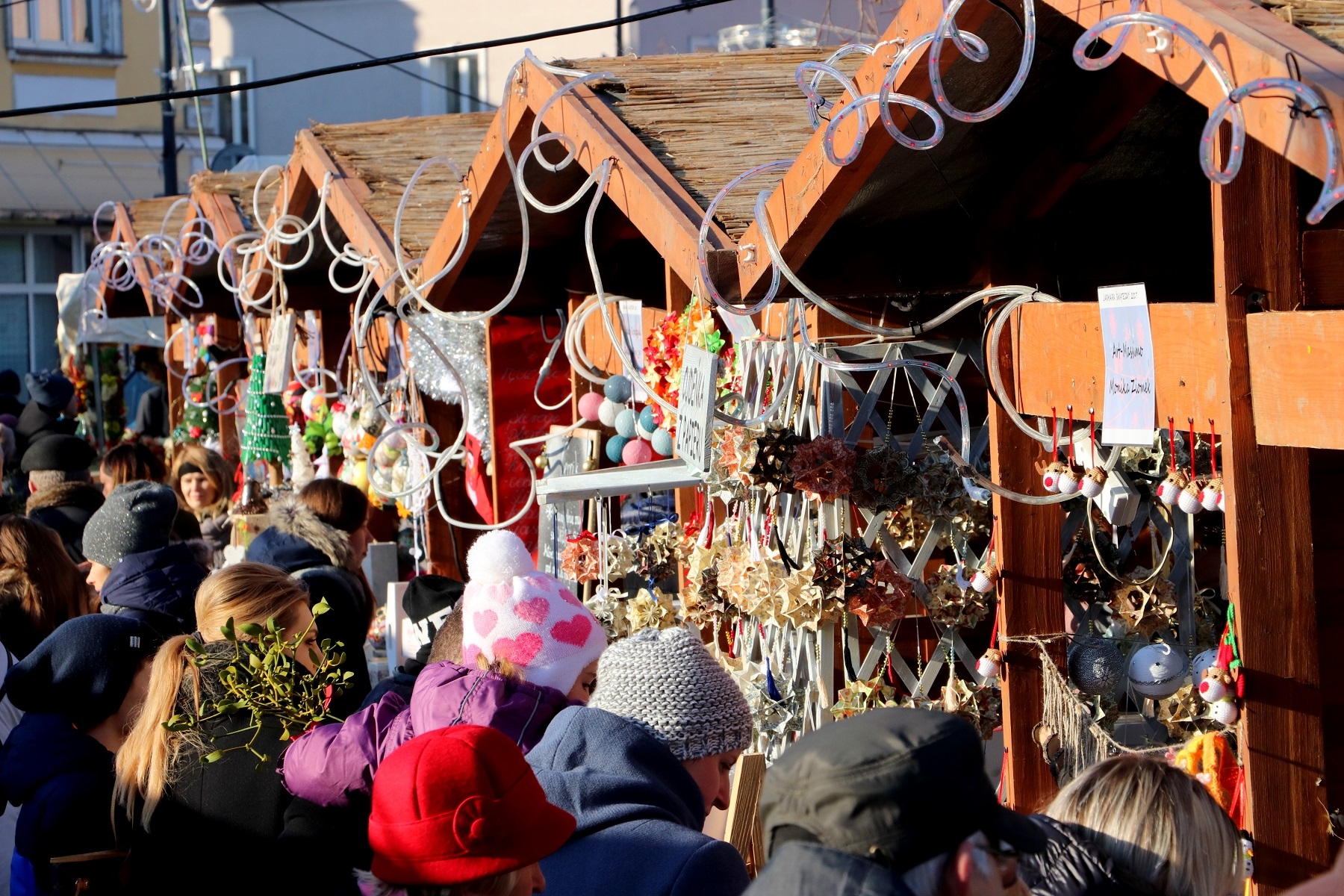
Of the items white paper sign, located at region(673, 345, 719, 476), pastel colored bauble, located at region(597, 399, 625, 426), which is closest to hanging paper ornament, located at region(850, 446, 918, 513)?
white paper sign, located at region(673, 345, 719, 476)

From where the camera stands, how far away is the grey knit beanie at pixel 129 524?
454 cm

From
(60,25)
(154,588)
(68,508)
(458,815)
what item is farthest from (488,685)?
(60,25)

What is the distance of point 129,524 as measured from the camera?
4539 millimetres

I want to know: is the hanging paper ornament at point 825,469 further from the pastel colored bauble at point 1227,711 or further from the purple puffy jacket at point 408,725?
the pastel colored bauble at point 1227,711

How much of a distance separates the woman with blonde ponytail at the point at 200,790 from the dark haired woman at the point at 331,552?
4.13 feet

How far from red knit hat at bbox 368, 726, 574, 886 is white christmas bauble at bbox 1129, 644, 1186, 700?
1923 mm

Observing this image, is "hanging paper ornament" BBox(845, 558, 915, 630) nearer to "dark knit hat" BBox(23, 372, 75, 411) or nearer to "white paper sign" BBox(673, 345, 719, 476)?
"white paper sign" BBox(673, 345, 719, 476)

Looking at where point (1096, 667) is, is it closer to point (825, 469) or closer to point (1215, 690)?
point (825, 469)

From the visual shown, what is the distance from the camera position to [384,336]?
24.1 feet

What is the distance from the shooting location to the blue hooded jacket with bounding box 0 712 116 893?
3008 mm

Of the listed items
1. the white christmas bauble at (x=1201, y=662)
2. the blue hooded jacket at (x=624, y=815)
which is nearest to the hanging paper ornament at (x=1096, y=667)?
the white christmas bauble at (x=1201, y=662)

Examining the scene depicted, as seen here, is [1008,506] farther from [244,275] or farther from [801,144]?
[244,275]

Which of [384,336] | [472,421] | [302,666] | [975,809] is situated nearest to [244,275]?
[384,336]

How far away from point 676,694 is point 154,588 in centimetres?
261
